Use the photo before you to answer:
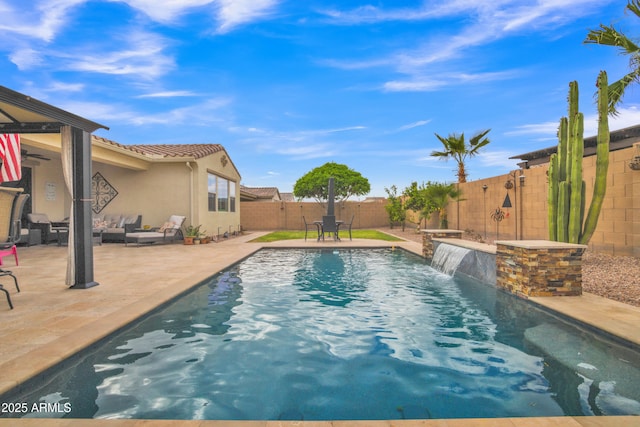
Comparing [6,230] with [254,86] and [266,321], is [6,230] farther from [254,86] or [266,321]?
[254,86]

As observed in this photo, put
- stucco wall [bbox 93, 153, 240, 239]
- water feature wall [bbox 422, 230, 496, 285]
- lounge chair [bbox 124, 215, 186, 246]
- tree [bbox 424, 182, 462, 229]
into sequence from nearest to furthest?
water feature wall [bbox 422, 230, 496, 285], lounge chair [bbox 124, 215, 186, 246], stucco wall [bbox 93, 153, 240, 239], tree [bbox 424, 182, 462, 229]

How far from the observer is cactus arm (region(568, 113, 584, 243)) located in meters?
6.40

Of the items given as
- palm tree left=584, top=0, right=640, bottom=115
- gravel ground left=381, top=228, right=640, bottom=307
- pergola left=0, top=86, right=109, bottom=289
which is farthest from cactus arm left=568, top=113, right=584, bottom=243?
pergola left=0, top=86, right=109, bottom=289

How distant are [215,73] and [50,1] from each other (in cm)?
639

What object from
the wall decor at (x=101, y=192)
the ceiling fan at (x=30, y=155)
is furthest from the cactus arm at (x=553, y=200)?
the ceiling fan at (x=30, y=155)

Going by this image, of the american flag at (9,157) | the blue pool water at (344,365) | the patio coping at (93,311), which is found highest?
the american flag at (9,157)

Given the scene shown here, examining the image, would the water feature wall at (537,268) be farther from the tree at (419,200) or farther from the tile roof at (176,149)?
the tile roof at (176,149)

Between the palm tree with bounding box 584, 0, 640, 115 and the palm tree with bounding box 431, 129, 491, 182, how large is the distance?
9.15 metres

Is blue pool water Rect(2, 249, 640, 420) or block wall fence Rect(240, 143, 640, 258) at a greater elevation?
block wall fence Rect(240, 143, 640, 258)

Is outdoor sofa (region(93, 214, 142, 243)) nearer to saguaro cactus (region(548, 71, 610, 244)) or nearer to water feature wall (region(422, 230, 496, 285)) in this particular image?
water feature wall (region(422, 230, 496, 285))

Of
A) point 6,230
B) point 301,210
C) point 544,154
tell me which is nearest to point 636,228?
point 6,230

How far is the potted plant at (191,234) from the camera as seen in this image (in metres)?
11.7

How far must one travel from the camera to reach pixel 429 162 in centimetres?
1814

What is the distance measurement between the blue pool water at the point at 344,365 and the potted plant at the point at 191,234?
7268 millimetres
